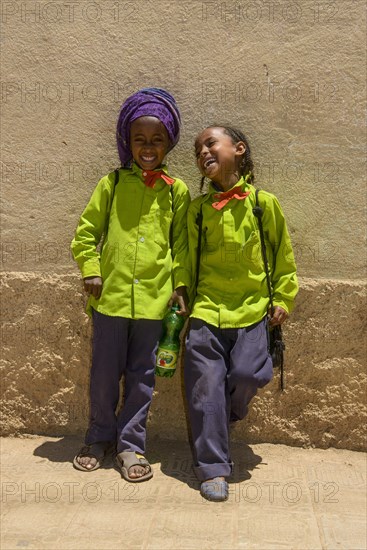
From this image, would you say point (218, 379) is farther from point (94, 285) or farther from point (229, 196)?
point (229, 196)

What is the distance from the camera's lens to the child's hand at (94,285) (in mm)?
3582

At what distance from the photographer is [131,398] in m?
3.65

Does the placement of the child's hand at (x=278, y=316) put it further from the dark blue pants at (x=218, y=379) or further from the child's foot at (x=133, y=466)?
the child's foot at (x=133, y=466)

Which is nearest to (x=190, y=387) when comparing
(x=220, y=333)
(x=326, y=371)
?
(x=220, y=333)

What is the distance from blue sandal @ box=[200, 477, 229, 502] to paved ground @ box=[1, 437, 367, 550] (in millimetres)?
33

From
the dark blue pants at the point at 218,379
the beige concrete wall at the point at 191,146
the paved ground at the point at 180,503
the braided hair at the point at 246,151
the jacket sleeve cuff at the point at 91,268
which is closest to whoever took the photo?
the paved ground at the point at 180,503

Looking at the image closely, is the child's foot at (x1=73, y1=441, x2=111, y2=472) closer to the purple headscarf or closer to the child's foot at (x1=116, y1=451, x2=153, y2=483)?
the child's foot at (x1=116, y1=451, x2=153, y2=483)

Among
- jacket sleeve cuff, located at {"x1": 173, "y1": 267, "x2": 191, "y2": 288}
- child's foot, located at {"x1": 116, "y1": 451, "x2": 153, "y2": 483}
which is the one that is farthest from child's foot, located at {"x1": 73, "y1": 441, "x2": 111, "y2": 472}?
A: jacket sleeve cuff, located at {"x1": 173, "y1": 267, "x2": 191, "y2": 288}

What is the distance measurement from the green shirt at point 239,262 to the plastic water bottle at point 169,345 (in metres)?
0.12

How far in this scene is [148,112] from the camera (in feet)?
11.7

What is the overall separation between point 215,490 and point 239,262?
110cm

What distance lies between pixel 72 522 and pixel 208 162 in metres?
1.80

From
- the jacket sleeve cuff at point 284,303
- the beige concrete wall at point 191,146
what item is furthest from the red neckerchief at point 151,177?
the jacket sleeve cuff at point 284,303

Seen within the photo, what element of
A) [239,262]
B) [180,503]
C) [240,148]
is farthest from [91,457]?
[240,148]
